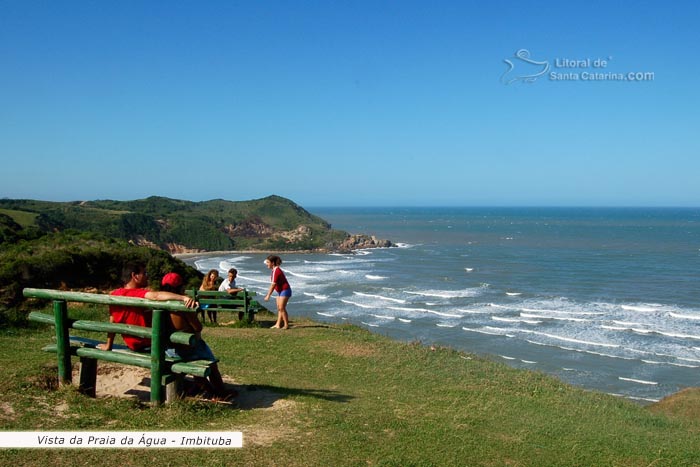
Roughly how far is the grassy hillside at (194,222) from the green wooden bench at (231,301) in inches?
2000

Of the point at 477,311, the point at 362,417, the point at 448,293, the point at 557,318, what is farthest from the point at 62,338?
the point at 448,293

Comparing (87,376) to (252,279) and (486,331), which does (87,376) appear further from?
(252,279)

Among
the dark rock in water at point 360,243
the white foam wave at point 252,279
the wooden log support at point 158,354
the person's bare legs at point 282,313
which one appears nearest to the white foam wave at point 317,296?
the white foam wave at point 252,279

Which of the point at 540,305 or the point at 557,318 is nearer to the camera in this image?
the point at 557,318

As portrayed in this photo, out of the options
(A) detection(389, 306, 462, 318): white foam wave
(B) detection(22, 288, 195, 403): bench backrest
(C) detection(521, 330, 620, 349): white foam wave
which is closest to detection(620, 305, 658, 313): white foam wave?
(C) detection(521, 330, 620, 349): white foam wave

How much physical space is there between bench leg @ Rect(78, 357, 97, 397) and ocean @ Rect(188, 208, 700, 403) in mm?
17608

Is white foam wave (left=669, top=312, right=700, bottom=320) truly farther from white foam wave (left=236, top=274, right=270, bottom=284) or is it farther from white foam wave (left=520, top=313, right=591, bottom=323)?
white foam wave (left=236, top=274, right=270, bottom=284)

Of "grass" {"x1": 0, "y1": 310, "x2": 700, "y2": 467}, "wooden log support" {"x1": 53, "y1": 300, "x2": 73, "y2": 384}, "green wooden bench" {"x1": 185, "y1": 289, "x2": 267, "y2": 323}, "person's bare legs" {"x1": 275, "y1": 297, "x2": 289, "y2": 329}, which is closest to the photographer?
"grass" {"x1": 0, "y1": 310, "x2": 700, "y2": 467}

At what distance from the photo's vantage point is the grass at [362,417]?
625 centimetres

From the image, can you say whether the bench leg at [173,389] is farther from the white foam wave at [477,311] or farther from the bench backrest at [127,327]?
the white foam wave at [477,311]

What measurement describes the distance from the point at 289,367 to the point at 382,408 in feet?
9.38

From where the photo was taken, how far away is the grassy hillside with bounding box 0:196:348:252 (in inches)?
3189

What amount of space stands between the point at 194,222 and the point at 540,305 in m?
73.2

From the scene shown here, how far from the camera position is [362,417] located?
7559mm
